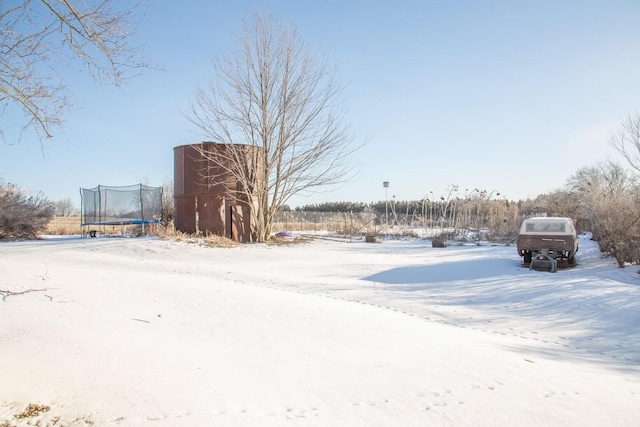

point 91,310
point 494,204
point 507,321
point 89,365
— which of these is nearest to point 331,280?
point 507,321

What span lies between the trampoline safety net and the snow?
11.3m

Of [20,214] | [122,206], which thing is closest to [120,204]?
[122,206]

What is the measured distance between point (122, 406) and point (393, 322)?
3.93 m

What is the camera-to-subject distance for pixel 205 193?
1756 cm

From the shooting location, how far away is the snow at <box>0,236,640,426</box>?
3.29 m

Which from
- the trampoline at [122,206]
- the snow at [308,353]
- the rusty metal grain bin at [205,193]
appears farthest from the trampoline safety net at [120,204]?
the snow at [308,353]

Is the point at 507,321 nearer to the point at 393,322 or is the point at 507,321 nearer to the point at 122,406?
the point at 393,322

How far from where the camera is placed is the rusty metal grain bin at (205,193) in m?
17.6

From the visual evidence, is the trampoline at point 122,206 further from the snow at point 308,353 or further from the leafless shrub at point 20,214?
the snow at point 308,353

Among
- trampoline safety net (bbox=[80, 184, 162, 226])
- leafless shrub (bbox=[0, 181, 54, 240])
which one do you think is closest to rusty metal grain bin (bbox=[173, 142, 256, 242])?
trampoline safety net (bbox=[80, 184, 162, 226])

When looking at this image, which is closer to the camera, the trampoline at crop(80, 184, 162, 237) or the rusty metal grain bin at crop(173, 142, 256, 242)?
the rusty metal grain bin at crop(173, 142, 256, 242)

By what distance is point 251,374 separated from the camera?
3904mm

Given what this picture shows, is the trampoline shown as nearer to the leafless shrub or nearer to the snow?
the leafless shrub

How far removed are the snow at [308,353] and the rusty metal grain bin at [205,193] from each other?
28.4 feet
